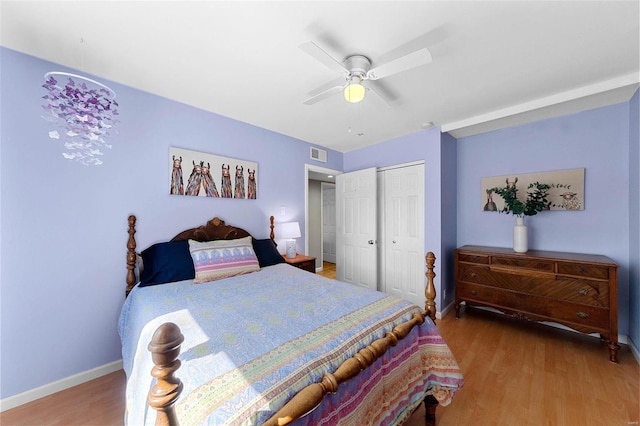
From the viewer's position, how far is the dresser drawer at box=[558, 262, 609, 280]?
2242 mm

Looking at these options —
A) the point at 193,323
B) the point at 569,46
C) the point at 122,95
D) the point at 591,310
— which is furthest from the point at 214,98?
the point at 591,310

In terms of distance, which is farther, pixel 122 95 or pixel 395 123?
pixel 395 123

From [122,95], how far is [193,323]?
2186 mm

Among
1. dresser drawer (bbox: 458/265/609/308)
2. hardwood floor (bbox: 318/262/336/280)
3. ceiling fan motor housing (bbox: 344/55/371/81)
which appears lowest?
hardwood floor (bbox: 318/262/336/280)

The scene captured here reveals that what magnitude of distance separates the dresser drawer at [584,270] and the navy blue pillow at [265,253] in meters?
2.97

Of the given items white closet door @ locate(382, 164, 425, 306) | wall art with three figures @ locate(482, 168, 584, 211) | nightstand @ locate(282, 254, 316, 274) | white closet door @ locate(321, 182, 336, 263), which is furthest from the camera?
white closet door @ locate(321, 182, 336, 263)

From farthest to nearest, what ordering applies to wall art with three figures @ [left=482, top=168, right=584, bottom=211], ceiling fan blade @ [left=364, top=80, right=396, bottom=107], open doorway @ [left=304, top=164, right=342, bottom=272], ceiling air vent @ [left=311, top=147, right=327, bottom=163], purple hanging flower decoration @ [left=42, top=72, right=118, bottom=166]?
open doorway @ [left=304, top=164, right=342, bottom=272] → ceiling air vent @ [left=311, top=147, right=327, bottom=163] → wall art with three figures @ [left=482, top=168, right=584, bottom=211] → ceiling fan blade @ [left=364, top=80, right=396, bottom=107] → purple hanging flower decoration @ [left=42, top=72, right=118, bottom=166]

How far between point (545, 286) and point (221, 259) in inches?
132

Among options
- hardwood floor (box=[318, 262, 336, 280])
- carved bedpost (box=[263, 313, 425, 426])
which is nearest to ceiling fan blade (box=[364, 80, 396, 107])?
carved bedpost (box=[263, 313, 425, 426])

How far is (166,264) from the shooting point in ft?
7.25

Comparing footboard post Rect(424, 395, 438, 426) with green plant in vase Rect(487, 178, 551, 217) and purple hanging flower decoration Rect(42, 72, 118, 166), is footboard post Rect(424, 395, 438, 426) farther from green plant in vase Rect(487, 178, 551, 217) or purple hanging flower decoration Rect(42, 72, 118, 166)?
purple hanging flower decoration Rect(42, 72, 118, 166)

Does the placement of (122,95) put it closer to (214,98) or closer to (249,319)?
(214,98)

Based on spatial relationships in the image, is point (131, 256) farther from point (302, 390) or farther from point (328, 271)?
point (328, 271)

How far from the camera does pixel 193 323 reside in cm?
135
